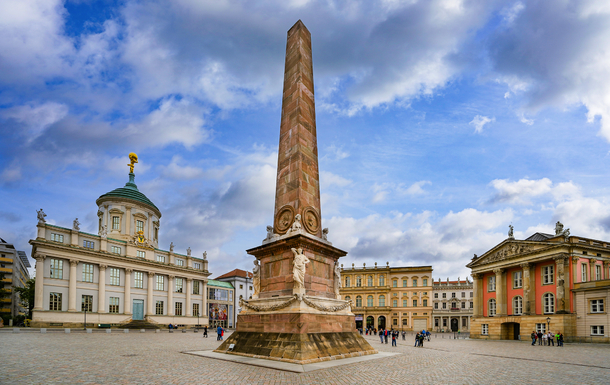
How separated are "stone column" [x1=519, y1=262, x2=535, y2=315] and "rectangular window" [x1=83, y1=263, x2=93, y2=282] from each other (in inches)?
2177

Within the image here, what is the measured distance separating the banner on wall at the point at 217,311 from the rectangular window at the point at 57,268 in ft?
95.9

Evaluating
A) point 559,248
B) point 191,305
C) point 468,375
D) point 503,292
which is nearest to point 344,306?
Result: point 468,375

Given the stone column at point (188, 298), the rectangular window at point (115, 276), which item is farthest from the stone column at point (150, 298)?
the stone column at point (188, 298)

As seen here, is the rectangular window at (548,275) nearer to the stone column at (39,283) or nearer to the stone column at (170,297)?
the stone column at (170,297)

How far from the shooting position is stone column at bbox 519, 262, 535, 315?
4488cm

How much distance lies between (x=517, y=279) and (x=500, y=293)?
2.76 metres

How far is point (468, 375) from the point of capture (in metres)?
13.5

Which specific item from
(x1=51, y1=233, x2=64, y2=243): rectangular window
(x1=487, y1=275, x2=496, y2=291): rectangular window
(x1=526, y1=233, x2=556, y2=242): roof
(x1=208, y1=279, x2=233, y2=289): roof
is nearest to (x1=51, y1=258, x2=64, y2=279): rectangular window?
(x1=51, y1=233, x2=64, y2=243): rectangular window

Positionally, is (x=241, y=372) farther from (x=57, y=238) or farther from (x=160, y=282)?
(x=160, y=282)

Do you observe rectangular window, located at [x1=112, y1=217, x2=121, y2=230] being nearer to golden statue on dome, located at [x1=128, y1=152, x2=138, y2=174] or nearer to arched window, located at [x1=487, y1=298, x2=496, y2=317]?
golden statue on dome, located at [x1=128, y1=152, x2=138, y2=174]

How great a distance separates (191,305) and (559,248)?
182 ft

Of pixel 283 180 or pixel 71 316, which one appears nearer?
pixel 283 180

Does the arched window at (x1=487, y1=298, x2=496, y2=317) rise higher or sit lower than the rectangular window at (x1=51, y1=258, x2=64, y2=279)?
lower

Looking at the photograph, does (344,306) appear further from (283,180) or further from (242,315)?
(283,180)
